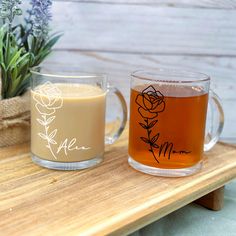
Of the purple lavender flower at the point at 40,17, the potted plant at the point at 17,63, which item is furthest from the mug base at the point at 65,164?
the purple lavender flower at the point at 40,17

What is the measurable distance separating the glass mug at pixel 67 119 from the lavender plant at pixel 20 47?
6cm

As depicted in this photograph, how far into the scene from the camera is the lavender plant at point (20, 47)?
2.23ft

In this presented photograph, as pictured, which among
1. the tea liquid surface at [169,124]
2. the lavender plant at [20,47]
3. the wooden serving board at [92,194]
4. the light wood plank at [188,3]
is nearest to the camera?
the wooden serving board at [92,194]

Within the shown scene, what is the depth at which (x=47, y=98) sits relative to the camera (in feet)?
1.98

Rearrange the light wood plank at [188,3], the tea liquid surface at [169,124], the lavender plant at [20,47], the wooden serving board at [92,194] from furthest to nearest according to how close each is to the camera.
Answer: the light wood plank at [188,3], the lavender plant at [20,47], the tea liquid surface at [169,124], the wooden serving board at [92,194]

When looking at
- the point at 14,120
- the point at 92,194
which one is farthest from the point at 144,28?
the point at 92,194

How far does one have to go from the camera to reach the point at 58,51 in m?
0.89

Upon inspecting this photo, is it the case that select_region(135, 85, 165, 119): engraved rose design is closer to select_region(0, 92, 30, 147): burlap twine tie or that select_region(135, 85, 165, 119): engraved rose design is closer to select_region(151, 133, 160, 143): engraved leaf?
select_region(151, 133, 160, 143): engraved leaf

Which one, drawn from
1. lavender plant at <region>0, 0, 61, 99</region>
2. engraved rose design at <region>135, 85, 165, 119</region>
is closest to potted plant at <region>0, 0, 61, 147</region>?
lavender plant at <region>0, 0, 61, 99</region>

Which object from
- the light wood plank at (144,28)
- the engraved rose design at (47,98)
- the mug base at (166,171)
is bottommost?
the mug base at (166,171)

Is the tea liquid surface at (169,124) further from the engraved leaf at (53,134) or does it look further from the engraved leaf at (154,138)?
the engraved leaf at (53,134)

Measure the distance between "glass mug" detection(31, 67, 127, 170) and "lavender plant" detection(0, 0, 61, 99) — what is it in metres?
0.06

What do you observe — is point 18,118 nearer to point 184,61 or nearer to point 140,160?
point 140,160

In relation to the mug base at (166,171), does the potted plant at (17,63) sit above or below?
above
